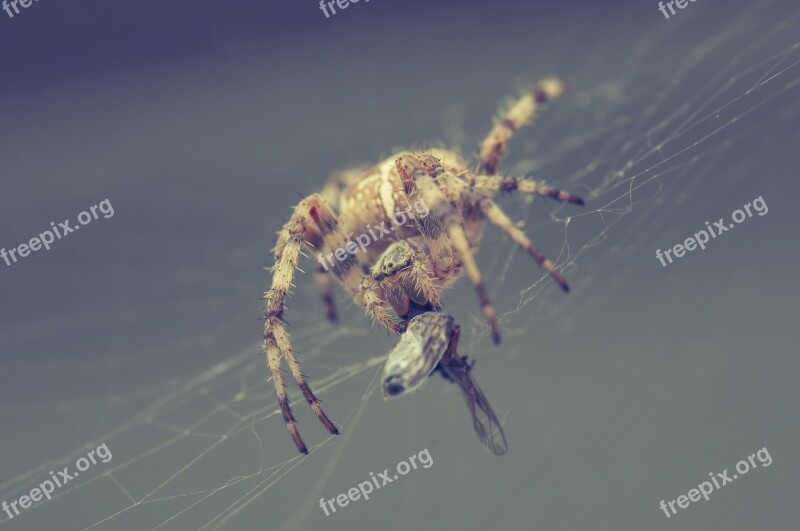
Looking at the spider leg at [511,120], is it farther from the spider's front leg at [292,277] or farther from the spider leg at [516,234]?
the spider's front leg at [292,277]

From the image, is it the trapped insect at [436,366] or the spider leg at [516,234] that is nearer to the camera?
the trapped insect at [436,366]

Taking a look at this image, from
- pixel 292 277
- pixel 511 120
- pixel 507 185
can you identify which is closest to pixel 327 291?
pixel 292 277

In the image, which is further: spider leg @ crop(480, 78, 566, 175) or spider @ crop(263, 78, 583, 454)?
spider leg @ crop(480, 78, 566, 175)

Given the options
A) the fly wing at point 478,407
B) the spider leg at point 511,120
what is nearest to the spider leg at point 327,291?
the spider leg at point 511,120

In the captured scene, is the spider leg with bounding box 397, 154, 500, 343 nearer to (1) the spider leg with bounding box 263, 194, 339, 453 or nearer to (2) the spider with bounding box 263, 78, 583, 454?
(2) the spider with bounding box 263, 78, 583, 454

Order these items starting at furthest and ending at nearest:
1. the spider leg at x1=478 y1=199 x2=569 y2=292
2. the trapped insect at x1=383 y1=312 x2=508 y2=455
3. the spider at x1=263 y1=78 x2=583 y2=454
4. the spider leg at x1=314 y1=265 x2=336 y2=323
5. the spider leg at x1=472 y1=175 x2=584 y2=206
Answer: the spider leg at x1=314 y1=265 x2=336 y2=323 → the spider leg at x1=472 y1=175 x2=584 y2=206 → the spider at x1=263 y1=78 x2=583 y2=454 → the spider leg at x1=478 y1=199 x2=569 y2=292 → the trapped insect at x1=383 y1=312 x2=508 y2=455

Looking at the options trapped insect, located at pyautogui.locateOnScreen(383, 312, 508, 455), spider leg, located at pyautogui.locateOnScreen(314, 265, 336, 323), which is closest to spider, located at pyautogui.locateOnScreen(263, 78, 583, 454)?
trapped insect, located at pyautogui.locateOnScreen(383, 312, 508, 455)

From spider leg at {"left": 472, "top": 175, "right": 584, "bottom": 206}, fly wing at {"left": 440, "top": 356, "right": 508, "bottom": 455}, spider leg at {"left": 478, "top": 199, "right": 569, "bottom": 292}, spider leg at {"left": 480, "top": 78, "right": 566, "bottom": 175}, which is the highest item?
spider leg at {"left": 480, "top": 78, "right": 566, "bottom": 175}

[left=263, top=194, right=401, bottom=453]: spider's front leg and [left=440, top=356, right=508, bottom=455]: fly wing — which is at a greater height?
[left=263, top=194, right=401, bottom=453]: spider's front leg

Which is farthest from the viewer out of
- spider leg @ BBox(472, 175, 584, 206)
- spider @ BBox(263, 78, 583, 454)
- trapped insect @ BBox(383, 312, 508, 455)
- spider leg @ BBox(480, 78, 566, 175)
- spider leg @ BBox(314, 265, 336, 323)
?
spider leg @ BBox(314, 265, 336, 323)
